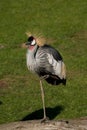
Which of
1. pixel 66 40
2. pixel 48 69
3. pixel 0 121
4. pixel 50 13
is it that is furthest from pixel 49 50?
pixel 50 13

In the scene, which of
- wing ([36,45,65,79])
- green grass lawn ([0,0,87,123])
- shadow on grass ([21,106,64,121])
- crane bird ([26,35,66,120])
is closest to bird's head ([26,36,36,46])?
crane bird ([26,35,66,120])

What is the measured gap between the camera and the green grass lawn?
1613 cm

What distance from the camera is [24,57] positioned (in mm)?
22047

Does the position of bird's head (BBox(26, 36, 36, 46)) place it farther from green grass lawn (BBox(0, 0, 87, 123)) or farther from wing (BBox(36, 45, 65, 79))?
green grass lawn (BBox(0, 0, 87, 123))

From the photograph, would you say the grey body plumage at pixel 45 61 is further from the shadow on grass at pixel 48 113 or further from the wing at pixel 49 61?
the shadow on grass at pixel 48 113

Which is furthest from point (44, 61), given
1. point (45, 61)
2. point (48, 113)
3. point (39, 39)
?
point (48, 113)

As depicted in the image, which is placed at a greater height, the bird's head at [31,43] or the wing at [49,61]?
the bird's head at [31,43]

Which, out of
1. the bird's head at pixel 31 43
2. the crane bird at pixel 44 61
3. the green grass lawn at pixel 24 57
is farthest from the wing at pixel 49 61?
the green grass lawn at pixel 24 57

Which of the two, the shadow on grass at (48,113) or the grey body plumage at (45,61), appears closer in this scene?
the grey body plumage at (45,61)

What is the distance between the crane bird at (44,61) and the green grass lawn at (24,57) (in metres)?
2.45

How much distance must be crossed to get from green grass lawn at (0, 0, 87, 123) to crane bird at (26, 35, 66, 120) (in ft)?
8.03

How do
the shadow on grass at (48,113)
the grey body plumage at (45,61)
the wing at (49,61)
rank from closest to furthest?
the grey body plumage at (45,61), the wing at (49,61), the shadow on grass at (48,113)

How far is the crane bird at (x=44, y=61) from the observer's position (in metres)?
10.2

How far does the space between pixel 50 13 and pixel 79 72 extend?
1134 cm
